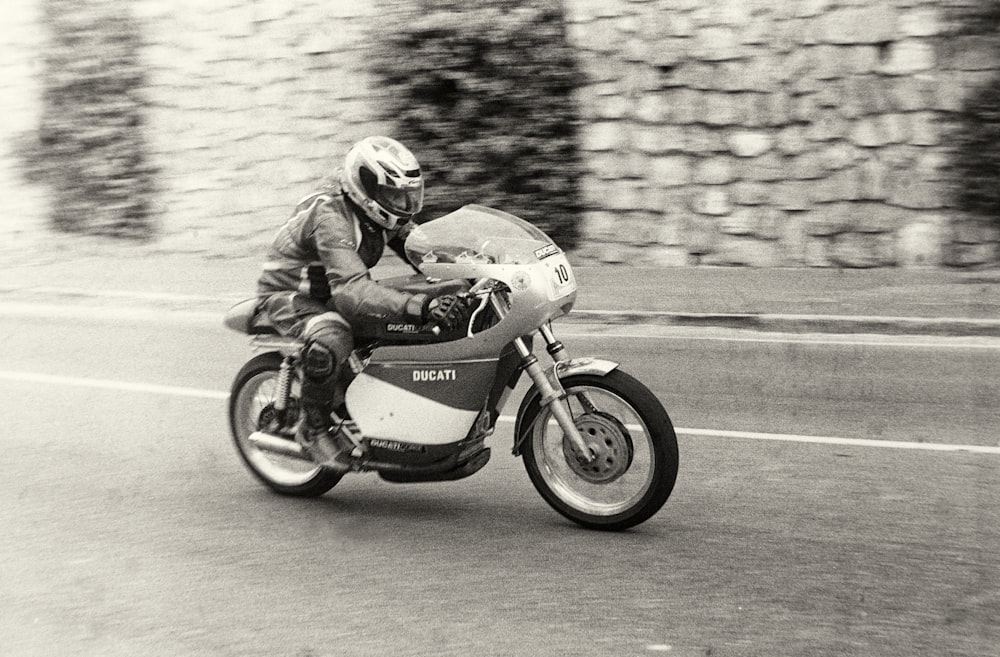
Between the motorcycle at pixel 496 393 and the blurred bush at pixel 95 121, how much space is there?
11.7 meters

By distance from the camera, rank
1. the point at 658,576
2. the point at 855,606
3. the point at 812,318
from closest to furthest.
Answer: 1. the point at 855,606
2. the point at 658,576
3. the point at 812,318

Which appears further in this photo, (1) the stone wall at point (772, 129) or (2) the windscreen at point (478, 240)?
(1) the stone wall at point (772, 129)

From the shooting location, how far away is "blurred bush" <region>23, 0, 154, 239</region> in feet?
55.3

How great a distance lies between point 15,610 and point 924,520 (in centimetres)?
374

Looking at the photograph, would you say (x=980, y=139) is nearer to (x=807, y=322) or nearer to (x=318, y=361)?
(x=807, y=322)

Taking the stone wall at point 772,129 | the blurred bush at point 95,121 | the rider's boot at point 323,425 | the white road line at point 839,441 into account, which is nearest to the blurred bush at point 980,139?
the stone wall at point 772,129

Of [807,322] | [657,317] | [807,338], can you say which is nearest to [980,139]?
[807,322]

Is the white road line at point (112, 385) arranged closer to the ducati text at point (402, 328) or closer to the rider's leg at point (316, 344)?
the rider's leg at point (316, 344)

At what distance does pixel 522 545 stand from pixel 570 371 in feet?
2.49

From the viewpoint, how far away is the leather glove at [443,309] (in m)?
5.36

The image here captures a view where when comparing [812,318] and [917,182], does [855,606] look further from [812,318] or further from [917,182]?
[917,182]

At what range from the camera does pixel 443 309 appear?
536 centimetres

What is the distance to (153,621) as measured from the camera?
15.5 feet

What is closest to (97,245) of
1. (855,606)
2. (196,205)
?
(196,205)
